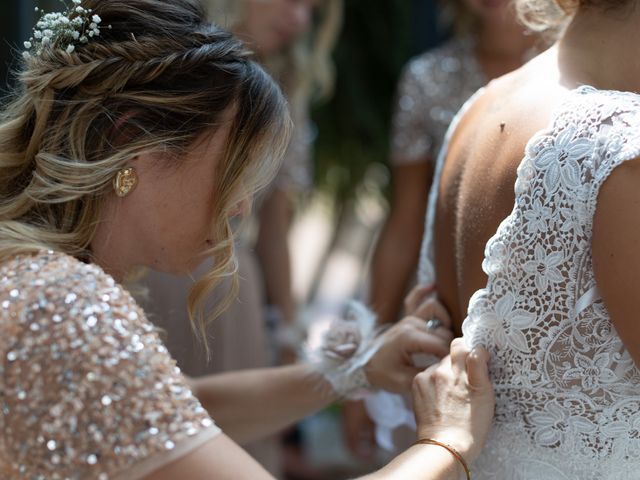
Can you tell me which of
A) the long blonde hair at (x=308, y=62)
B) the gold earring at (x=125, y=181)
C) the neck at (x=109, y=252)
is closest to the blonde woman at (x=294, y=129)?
the long blonde hair at (x=308, y=62)

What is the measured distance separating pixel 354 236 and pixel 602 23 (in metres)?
4.86

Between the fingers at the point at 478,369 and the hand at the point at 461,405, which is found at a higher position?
the fingers at the point at 478,369

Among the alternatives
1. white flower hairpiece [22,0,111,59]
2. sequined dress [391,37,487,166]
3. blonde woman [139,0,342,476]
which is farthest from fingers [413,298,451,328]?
sequined dress [391,37,487,166]

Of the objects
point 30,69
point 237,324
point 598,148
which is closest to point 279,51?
point 237,324

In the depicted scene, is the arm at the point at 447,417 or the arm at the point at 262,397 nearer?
the arm at the point at 447,417

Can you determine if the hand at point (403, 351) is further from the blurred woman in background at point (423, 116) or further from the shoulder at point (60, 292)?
the blurred woman in background at point (423, 116)

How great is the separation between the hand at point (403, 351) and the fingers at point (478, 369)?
0.74 ft

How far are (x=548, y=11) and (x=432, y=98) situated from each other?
1.61 m

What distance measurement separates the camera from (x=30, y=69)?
164cm

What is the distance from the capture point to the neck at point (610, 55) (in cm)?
155

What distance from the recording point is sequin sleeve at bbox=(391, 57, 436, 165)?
11.1 ft

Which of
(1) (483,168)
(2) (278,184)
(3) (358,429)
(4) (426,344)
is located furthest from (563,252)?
(2) (278,184)

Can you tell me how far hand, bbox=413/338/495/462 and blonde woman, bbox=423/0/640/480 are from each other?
0.04 metres

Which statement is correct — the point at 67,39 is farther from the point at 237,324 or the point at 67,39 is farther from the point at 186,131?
the point at 237,324
